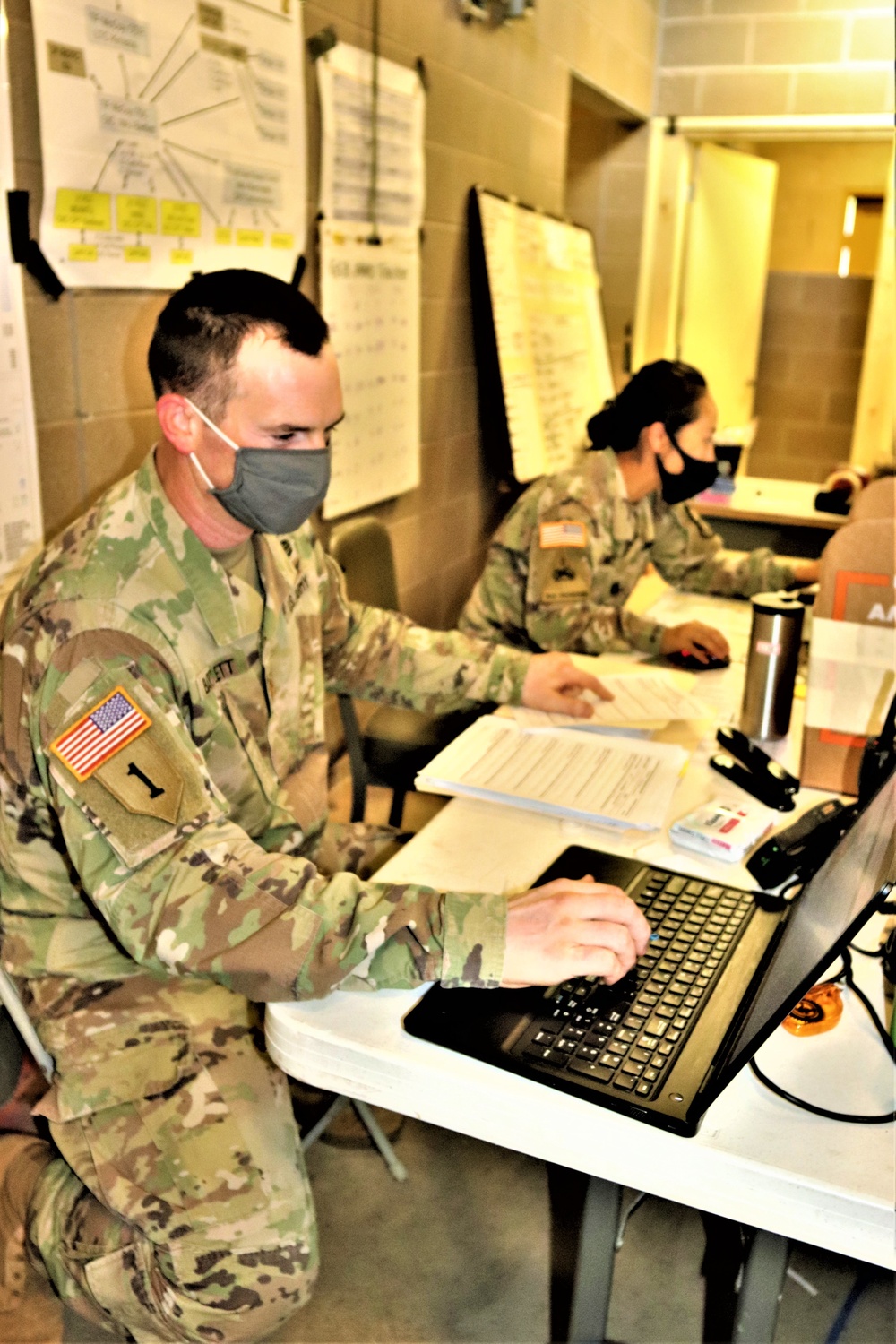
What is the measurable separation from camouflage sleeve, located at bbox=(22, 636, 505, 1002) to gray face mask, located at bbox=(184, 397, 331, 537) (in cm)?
25

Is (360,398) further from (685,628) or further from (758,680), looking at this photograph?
(758,680)

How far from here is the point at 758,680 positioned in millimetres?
1550

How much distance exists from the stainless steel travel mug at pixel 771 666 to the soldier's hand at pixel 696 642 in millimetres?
347

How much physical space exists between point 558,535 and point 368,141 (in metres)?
1.09

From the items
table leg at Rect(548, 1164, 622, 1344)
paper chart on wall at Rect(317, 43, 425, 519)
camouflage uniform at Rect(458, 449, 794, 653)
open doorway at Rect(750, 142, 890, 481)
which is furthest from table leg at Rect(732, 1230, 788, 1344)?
open doorway at Rect(750, 142, 890, 481)

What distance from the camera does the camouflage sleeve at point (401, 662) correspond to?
162cm

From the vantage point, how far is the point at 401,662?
65.5 inches

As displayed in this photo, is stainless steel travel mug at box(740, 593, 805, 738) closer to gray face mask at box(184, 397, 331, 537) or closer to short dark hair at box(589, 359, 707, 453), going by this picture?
gray face mask at box(184, 397, 331, 537)

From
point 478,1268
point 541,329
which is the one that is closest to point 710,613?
point 478,1268

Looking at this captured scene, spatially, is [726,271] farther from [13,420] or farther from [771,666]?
[13,420]

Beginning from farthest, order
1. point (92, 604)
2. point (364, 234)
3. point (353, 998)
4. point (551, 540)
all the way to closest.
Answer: point (364, 234)
point (551, 540)
point (92, 604)
point (353, 998)

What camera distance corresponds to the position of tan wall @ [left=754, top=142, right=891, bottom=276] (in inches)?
244

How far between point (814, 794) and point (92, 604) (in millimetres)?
904

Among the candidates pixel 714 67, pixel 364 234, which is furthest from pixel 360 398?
pixel 714 67
